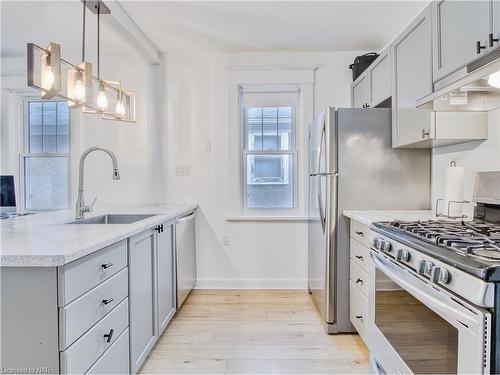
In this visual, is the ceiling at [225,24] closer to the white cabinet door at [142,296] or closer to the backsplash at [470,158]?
the backsplash at [470,158]

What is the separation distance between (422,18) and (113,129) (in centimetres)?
289

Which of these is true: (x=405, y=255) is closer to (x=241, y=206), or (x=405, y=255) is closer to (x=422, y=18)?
(x=422, y=18)

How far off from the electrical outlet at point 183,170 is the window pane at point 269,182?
0.63 metres

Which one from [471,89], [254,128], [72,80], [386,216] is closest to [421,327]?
[386,216]

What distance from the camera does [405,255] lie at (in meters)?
1.30

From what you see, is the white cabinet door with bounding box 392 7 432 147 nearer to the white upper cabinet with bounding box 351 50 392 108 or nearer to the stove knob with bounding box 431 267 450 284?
the white upper cabinet with bounding box 351 50 392 108

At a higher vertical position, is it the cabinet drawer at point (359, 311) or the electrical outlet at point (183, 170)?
the electrical outlet at point (183, 170)

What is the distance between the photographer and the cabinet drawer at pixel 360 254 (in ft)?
6.33

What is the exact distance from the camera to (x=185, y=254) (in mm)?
2791

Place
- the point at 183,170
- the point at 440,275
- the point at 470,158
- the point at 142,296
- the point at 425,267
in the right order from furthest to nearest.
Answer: the point at 183,170
the point at 470,158
the point at 142,296
the point at 425,267
the point at 440,275

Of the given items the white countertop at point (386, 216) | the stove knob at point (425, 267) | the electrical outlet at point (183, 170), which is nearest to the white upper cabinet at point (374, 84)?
the white countertop at point (386, 216)

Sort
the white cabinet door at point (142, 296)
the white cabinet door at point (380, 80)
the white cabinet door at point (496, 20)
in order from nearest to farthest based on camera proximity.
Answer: the white cabinet door at point (496, 20) → the white cabinet door at point (142, 296) → the white cabinet door at point (380, 80)

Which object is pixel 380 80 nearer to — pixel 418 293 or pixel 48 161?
pixel 418 293

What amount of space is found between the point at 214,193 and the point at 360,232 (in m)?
1.68
